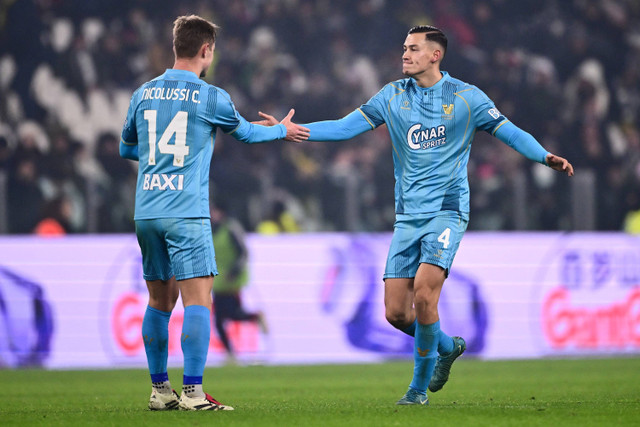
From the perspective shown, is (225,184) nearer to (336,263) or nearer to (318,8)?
(336,263)

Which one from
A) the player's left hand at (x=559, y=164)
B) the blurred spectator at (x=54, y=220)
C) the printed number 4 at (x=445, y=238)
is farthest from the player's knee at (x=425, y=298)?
the blurred spectator at (x=54, y=220)

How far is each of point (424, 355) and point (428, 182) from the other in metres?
0.98

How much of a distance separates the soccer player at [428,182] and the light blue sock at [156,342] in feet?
4.31

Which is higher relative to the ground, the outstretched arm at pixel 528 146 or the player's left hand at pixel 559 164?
the outstretched arm at pixel 528 146

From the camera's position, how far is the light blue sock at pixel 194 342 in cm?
457

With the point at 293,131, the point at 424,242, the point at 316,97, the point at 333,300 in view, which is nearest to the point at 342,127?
the point at 293,131

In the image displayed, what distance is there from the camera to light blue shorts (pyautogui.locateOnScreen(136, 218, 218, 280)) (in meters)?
4.59

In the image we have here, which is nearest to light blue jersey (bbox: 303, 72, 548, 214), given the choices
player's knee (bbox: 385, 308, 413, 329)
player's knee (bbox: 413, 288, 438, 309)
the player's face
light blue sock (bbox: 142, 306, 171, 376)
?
the player's face

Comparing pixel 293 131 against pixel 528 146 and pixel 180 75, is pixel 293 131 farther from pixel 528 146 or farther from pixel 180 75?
pixel 528 146

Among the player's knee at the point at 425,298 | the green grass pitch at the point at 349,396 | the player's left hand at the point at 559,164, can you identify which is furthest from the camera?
the player's knee at the point at 425,298

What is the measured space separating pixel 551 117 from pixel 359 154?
3.07 metres

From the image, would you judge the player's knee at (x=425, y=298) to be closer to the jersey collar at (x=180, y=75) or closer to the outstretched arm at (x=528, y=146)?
the outstretched arm at (x=528, y=146)

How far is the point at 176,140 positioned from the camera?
4.65 meters

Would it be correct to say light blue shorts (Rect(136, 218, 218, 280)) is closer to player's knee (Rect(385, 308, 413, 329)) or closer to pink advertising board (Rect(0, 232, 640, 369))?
player's knee (Rect(385, 308, 413, 329))
